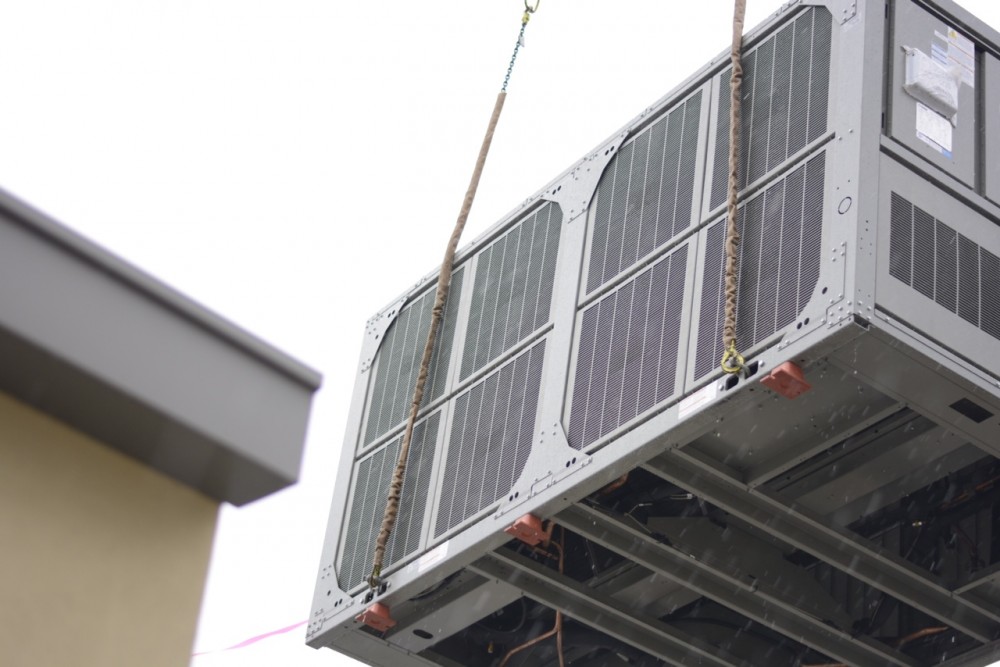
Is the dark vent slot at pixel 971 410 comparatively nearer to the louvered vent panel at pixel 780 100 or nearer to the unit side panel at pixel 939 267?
the unit side panel at pixel 939 267

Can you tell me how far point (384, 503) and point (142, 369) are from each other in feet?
22.8

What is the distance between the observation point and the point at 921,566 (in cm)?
1127

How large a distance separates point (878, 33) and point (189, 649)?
5.91m

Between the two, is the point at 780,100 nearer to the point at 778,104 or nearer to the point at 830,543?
the point at 778,104

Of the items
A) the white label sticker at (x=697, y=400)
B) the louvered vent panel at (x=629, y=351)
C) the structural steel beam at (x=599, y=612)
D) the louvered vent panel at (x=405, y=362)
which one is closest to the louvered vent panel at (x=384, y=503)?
the louvered vent panel at (x=405, y=362)

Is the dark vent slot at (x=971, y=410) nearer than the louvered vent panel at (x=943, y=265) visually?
Answer: No

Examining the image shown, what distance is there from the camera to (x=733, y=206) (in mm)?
10320

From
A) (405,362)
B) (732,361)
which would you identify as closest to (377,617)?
(405,362)

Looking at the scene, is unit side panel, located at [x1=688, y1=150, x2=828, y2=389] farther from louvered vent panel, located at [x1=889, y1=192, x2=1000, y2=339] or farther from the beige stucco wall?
the beige stucco wall

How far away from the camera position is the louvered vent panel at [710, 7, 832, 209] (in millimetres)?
10258

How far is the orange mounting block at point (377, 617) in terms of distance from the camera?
12.4 meters

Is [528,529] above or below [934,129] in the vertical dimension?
below

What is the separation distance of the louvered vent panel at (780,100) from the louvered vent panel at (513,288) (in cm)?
178

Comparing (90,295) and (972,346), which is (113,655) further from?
(972,346)
